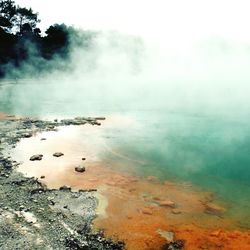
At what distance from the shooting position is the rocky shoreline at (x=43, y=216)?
7977 millimetres

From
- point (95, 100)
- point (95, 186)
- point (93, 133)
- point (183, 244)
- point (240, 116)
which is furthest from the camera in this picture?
point (95, 100)

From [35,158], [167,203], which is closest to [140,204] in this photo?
[167,203]

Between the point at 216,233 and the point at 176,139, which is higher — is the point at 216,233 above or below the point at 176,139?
below

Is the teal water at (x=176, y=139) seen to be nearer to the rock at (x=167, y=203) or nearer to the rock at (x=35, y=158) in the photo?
the rock at (x=167, y=203)

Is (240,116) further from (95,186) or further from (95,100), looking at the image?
(95,186)

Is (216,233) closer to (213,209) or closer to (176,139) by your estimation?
(213,209)

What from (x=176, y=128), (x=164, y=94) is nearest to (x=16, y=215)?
(x=176, y=128)

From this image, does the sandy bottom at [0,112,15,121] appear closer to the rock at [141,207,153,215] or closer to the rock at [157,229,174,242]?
the rock at [141,207,153,215]

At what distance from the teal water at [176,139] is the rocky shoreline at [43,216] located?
12.3ft

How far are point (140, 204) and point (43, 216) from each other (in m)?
2.83

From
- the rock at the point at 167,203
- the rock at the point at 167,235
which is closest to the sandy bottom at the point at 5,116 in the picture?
the rock at the point at 167,203

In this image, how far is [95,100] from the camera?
30062 millimetres

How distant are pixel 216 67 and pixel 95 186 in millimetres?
65493

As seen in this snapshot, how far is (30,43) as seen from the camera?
167 ft
